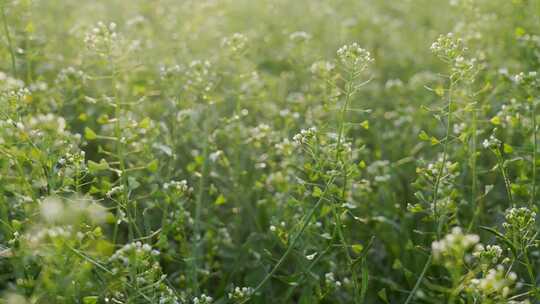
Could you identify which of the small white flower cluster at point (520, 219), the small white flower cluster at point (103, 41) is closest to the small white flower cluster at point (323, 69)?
the small white flower cluster at point (103, 41)

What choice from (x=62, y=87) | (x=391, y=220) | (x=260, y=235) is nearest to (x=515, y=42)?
(x=391, y=220)

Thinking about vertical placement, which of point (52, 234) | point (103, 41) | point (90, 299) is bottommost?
point (90, 299)

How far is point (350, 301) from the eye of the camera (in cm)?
388

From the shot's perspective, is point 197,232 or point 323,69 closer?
point 197,232

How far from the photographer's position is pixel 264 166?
162 inches

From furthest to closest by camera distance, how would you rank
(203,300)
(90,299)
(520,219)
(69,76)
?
(69,76) < (203,300) < (520,219) < (90,299)

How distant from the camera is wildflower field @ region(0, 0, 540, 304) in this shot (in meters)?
3.17

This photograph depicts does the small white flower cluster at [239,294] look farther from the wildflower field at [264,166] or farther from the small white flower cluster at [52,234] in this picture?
the small white flower cluster at [52,234]

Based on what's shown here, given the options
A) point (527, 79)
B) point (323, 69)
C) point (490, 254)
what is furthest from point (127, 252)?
point (527, 79)

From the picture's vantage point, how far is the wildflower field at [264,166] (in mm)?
3174

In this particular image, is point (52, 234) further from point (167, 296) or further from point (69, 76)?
point (69, 76)

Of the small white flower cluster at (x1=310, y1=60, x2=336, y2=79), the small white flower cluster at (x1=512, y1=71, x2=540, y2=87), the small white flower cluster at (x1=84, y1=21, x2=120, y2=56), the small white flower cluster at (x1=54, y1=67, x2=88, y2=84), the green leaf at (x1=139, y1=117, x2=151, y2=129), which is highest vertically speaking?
the small white flower cluster at (x1=84, y1=21, x2=120, y2=56)

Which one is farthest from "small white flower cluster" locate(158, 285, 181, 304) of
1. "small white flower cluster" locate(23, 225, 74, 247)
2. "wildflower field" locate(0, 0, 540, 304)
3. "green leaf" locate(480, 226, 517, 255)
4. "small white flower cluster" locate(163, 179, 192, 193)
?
"green leaf" locate(480, 226, 517, 255)

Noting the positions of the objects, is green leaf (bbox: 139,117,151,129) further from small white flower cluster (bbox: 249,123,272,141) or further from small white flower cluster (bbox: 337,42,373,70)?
small white flower cluster (bbox: 337,42,373,70)
